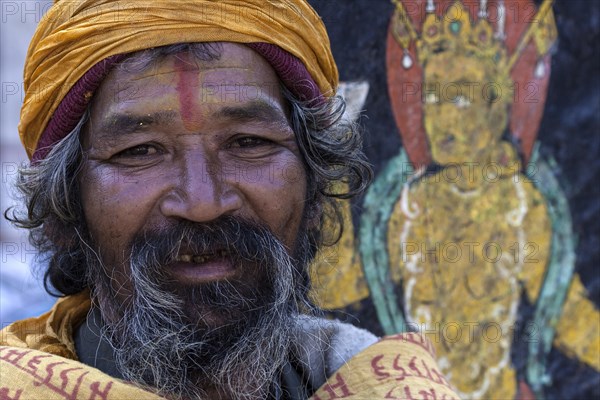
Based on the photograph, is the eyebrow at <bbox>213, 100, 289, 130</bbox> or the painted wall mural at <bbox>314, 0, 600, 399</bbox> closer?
the eyebrow at <bbox>213, 100, 289, 130</bbox>

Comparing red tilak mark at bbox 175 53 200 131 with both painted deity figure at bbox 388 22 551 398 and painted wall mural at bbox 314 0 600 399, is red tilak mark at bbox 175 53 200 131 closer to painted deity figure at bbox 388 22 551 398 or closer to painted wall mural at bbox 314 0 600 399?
painted wall mural at bbox 314 0 600 399

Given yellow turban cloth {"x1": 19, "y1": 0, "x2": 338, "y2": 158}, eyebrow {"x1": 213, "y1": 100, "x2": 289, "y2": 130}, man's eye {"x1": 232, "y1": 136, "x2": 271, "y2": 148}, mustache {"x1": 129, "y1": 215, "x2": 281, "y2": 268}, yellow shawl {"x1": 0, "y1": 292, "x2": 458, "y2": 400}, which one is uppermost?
yellow turban cloth {"x1": 19, "y1": 0, "x2": 338, "y2": 158}

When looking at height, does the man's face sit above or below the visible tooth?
above

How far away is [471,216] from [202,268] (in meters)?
1.12

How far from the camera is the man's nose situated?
1576mm

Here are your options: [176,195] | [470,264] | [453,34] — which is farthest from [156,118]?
[470,264]

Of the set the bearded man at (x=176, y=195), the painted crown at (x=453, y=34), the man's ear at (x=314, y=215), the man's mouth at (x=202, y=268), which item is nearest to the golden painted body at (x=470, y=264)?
the painted crown at (x=453, y=34)

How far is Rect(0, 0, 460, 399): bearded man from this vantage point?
5.32 feet

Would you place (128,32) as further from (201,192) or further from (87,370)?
(87,370)

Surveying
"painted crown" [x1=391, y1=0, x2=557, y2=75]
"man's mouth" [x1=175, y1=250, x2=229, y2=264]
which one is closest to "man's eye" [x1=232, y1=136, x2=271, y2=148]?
"man's mouth" [x1=175, y1=250, x2=229, y2=264]

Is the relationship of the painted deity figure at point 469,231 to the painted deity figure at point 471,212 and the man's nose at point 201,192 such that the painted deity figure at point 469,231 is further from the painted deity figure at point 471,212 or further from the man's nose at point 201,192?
the man's nose at point 201,192

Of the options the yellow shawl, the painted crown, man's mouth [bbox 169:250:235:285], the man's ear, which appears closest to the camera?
the yellow shawl

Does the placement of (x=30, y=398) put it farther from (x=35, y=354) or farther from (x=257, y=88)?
(x=257, y=88)

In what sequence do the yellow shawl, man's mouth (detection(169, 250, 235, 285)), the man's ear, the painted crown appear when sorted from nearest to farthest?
1. the yellow shawl
2. man's mouth (detection(169, 250, 235, 285))
3. the man's ear
4. the painted crown
